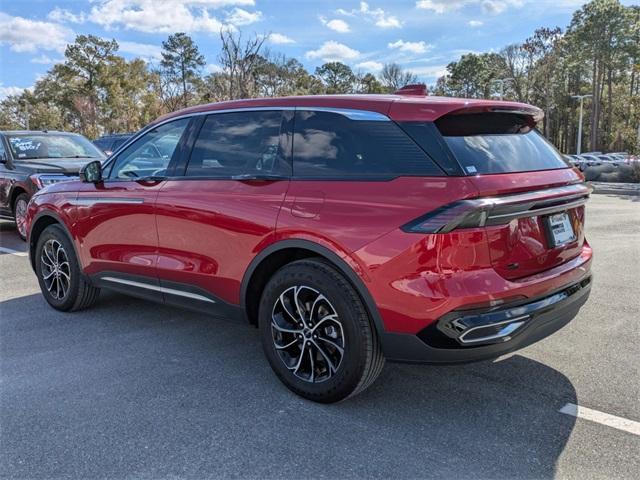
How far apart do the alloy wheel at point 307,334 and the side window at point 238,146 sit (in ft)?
2.63

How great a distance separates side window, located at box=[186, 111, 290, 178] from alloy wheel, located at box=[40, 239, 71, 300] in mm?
1953

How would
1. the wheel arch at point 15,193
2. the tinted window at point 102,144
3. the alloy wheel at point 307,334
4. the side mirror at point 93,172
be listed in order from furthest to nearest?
the tinted window at point 102,144
the wheel arch at point 15,193
the side mirror at point 93,172
the alloy wheel at point 307,334

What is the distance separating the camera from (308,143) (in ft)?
10.8

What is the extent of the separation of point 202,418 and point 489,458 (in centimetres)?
156

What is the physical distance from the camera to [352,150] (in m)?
3.08

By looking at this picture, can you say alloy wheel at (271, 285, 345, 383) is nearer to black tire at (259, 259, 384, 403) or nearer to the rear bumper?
black tire at (259, 259, 384, 403)

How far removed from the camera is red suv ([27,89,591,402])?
270 cm

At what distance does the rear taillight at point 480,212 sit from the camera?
262 cm

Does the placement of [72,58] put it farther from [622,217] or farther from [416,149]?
[416,149]

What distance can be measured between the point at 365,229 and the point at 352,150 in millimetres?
Answer: 511

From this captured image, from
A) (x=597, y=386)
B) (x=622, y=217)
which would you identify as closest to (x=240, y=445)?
(x=597, y=386)

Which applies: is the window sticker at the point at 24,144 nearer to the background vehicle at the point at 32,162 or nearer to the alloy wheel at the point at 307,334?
the background vehicle at the point at 32,162

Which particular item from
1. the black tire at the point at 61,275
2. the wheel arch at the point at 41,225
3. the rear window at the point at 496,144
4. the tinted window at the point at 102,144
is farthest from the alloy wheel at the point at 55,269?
the tinted window at the point at 102,144

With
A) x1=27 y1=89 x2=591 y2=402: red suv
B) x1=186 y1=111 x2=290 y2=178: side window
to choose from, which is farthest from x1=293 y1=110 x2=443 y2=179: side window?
x1=186 y1=111 x2=290 y2=178: side window
